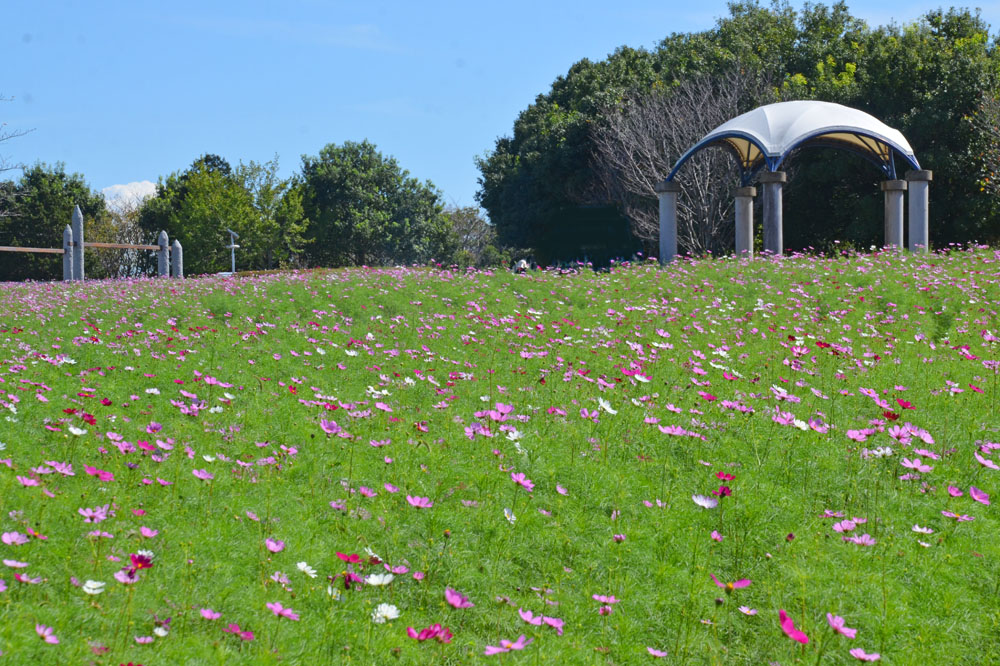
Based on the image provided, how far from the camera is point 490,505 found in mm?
4922

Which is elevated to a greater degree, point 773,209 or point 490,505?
point 773,209

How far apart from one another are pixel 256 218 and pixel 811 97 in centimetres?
3440

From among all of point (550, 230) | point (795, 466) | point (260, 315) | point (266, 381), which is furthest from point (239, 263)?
point (795, 466)

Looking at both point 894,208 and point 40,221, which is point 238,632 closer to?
point 894,208

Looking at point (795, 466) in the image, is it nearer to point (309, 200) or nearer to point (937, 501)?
point (937, 501)

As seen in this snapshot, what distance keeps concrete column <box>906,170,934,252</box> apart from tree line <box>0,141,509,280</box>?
1546 inches

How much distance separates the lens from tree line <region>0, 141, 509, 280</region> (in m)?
50.0

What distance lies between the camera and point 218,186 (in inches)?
2037

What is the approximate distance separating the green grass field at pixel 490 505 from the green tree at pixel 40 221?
1777 inches

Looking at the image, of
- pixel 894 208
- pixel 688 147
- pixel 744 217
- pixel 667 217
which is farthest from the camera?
pixel 688 147

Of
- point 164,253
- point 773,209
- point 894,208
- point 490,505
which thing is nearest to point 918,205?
point 894,208

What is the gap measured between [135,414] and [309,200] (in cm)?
5423

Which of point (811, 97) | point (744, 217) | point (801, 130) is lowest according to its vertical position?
point (744, 217)

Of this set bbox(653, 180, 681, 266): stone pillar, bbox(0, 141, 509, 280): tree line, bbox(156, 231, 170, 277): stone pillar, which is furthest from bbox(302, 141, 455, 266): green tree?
bbox(653, 180, 681, 266): stone pillar
